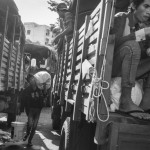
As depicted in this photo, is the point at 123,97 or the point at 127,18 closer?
the point at 123,97

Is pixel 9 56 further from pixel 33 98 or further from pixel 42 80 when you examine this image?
pixel 33 98

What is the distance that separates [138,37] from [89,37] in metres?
0.68

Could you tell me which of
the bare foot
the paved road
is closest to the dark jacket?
the paved road

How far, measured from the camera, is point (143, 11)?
276 centimetres

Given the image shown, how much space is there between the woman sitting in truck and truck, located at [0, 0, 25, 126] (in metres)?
3.07

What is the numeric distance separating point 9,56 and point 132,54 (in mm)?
3956

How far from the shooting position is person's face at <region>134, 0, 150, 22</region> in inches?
108

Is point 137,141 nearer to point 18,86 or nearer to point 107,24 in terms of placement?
point 107,24

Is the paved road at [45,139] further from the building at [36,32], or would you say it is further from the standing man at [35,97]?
the building at [36,32]

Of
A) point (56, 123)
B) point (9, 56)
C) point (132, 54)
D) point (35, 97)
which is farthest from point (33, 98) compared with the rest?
point (132, 54)

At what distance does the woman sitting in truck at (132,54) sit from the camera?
2396 mm

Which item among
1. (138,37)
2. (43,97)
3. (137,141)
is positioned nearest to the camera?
(137,141)

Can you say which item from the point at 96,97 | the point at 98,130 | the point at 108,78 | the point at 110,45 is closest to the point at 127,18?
the point at 110,45

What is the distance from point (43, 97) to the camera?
6.31 meters
